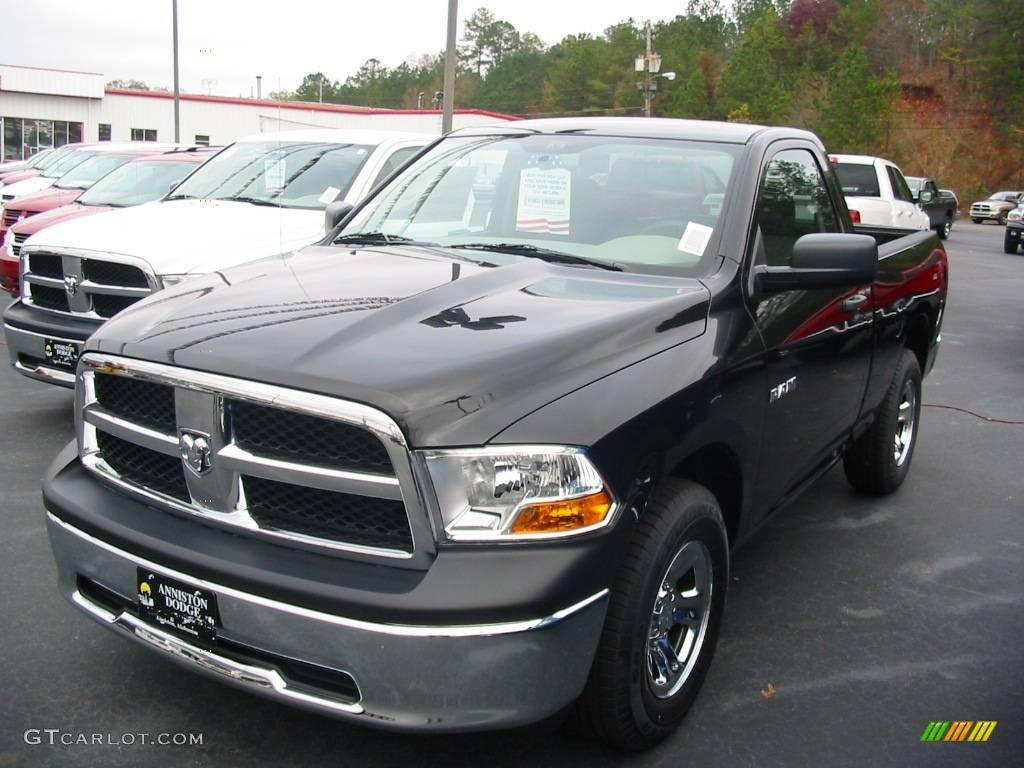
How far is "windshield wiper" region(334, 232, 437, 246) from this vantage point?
4.11 metres

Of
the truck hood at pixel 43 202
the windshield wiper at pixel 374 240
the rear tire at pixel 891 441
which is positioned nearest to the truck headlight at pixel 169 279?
the windshield wiper at pixel 374 240

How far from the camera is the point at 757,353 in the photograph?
348cm

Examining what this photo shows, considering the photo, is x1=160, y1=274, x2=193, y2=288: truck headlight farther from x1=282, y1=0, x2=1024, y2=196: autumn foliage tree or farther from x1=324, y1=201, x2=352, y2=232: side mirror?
x1=282, y1=0, x2=1024, y2=196: autumn foliage tree

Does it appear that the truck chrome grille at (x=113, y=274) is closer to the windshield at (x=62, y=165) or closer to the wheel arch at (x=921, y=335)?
the wheel arch at (x=921, y=335)

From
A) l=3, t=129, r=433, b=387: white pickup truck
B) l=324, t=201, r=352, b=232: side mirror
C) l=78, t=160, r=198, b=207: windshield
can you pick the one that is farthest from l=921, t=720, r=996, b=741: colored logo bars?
l=78, t=160, r=198, b=207: windshield

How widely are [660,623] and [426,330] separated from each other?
1.10 metres

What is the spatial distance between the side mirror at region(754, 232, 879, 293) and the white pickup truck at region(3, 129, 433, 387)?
237 cm

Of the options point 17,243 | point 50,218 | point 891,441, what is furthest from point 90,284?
point 891,441

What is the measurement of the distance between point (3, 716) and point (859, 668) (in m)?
2.87

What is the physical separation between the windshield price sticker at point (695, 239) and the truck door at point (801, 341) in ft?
0.61

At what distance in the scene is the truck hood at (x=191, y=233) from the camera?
6.27 meters

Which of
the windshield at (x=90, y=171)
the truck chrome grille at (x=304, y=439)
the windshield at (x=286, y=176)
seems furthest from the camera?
the windshield at (x=90, y=171)

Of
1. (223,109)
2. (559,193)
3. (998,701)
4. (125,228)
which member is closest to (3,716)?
(559,193)

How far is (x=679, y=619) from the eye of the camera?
3.19m
